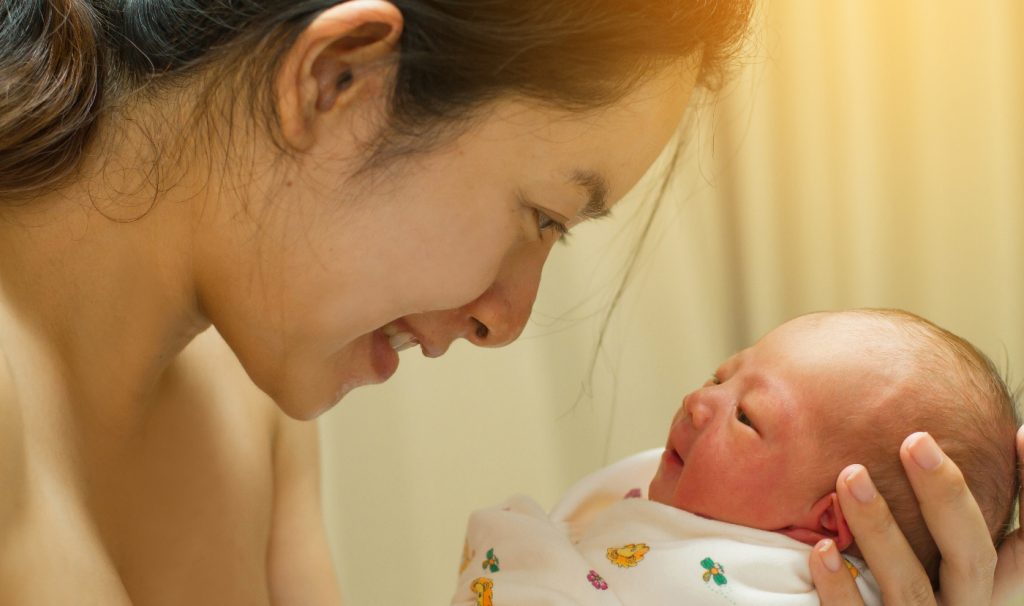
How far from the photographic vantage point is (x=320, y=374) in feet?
3.04

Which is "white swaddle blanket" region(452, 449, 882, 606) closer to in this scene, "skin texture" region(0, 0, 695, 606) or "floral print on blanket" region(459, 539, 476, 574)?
"floral print on blanket" region(459, 539, 476, 574)

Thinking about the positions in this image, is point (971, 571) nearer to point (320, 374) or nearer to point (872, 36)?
point (320, 374)

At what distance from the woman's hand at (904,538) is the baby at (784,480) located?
0.04 meters

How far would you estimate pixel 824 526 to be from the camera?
110cm

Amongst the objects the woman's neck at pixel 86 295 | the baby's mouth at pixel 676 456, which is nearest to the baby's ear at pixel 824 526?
the baby's mouth at pixel 676 456

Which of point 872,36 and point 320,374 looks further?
point 872,36

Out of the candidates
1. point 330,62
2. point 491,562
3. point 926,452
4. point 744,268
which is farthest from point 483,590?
point 744,268

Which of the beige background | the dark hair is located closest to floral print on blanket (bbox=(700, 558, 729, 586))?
the dark hair

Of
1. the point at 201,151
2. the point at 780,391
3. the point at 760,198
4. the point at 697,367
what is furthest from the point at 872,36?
the point at 201,151

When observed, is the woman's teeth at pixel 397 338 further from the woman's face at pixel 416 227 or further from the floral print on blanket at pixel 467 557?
the floral print on blanket at pixel 467 557

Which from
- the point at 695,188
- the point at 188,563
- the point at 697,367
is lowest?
the point at 697,367

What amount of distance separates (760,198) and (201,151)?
129 cm

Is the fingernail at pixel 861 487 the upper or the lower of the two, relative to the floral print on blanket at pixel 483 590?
lower

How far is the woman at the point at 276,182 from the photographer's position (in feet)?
2.57
